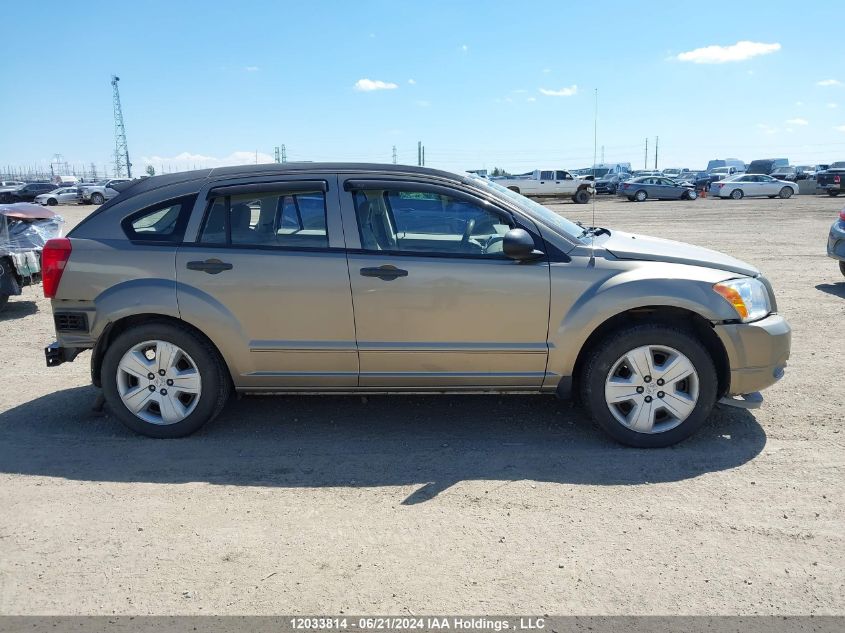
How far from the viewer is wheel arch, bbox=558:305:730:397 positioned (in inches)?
173

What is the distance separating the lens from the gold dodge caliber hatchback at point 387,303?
4281 millimetres

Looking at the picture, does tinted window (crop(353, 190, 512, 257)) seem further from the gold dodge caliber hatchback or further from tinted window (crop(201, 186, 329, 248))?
tinted window (crop(201, 186, 329, 248))

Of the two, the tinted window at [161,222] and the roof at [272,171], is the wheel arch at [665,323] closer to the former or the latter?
the roof at [272,171]

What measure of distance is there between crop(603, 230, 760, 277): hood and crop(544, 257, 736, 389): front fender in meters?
0.07

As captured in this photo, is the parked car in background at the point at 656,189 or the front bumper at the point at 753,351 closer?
the front bumper at the point at 753,351

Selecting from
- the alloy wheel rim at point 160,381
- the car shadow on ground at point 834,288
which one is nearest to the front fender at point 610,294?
the alloy wheel rim at point 160,381

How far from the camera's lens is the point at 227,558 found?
3174 millimetres

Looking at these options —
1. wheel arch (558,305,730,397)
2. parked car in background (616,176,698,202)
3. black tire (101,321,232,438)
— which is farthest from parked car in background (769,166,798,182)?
black tire (101,321,232,438)

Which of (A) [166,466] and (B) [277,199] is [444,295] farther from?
(A) [166,466]

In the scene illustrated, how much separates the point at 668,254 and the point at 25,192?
56790mm

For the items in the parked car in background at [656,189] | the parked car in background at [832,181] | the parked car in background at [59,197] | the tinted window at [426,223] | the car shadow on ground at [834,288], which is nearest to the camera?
the tinted window at [426,223]

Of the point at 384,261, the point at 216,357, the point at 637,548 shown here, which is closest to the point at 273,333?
the point at 216,357

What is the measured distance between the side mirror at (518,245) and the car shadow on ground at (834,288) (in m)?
6.91

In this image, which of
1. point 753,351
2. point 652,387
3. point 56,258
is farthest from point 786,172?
point 56,258
